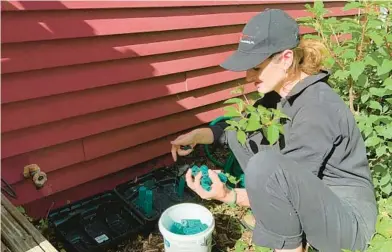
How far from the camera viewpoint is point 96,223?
9.29ft

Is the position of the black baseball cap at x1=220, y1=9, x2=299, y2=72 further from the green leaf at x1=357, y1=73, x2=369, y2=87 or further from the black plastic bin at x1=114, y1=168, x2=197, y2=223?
the black plastic bin at x1=114, y1=168, x2=197, y2=223

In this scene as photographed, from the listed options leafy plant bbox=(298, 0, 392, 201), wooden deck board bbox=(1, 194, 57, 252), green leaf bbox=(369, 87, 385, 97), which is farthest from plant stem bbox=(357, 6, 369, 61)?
wooden deck board bbox=(1, 194, 57, 252)

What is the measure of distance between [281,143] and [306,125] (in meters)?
0.38

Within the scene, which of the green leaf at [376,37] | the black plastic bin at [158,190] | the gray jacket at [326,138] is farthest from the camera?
the black plastic bin at [158,190]

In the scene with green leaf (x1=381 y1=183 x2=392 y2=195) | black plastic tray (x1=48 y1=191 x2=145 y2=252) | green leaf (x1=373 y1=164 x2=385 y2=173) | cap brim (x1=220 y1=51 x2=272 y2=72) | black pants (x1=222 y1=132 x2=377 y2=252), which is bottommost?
black plastic tray (x1=48 y1=191 x2=145 y2=252)

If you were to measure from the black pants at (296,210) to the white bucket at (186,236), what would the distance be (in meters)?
0.29

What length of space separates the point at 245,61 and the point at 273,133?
0.43 metres

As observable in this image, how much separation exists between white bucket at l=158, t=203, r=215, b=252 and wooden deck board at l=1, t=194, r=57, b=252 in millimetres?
570

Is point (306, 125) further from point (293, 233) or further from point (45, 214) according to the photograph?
point (45, 214)

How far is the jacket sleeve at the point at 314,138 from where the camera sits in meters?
1.98

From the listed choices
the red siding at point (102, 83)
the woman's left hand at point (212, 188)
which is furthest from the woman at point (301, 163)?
the red siding at point (102, 83)

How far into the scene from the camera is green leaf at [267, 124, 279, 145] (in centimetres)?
195

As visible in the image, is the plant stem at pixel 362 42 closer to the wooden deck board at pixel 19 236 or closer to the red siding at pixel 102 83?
the red siding at pixel 102 83

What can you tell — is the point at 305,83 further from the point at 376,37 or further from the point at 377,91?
the point at 377,91
